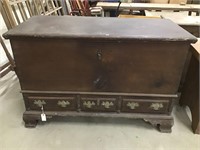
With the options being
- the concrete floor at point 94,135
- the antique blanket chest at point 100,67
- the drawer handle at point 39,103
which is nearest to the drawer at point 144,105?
the antique blanket chest at point 100,67

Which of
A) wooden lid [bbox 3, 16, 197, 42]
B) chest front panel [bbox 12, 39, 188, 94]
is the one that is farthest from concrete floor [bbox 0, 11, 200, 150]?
wooden lid [bbox 3, 16, 197, 42]

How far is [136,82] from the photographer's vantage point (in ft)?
4.26

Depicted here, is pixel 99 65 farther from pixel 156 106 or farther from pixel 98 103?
pixel 156 106

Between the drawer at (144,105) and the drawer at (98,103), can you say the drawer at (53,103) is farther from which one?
the drawer at (144,105)

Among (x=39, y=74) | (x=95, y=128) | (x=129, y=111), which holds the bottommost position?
(x=95, y=128)

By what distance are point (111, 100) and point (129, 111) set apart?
0.55 ft

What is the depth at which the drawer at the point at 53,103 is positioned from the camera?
1372mm

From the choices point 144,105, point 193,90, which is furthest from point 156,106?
point 193,90

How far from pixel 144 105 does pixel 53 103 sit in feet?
2.17

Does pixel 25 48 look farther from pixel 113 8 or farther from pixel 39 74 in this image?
pixel 113 8

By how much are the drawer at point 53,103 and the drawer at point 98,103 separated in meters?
0.07

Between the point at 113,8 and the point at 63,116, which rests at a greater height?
the point at 113,8

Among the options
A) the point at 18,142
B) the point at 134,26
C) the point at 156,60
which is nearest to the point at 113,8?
the point at 134,26

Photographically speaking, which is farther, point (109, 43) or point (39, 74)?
point (39, 74)
